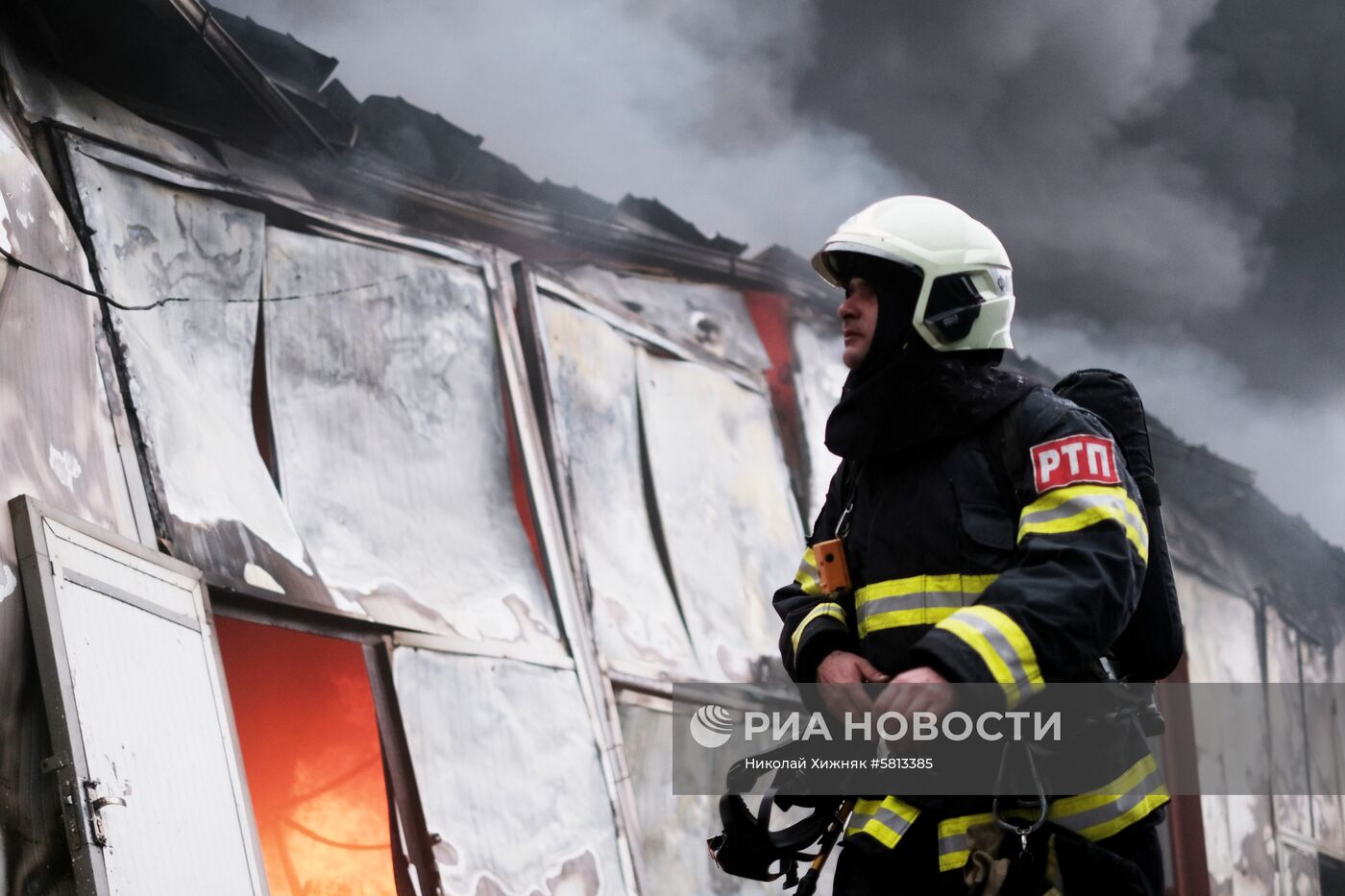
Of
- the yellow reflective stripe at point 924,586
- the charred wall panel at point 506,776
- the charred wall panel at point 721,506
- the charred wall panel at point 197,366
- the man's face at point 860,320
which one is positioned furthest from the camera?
the charred wall panel at point 721,506

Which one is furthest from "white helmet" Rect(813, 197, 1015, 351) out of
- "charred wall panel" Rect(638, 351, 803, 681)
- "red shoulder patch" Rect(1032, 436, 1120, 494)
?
"charred wall panel" Rect(638, 351, 803, 681)

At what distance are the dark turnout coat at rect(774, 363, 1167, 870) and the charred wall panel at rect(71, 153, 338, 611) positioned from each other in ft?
7.32

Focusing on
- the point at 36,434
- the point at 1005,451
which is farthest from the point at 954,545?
the point at 36,434

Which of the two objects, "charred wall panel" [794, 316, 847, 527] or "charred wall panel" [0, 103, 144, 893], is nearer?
"charred wall panel" [0, 103, 144, 893]

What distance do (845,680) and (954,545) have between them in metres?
0.27

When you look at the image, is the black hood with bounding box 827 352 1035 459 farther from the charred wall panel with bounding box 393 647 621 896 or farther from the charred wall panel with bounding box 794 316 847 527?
the charred wall panel with bounding box 794 316 847 527

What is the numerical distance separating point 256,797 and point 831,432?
337 centimetres

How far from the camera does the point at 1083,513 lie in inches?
81.0

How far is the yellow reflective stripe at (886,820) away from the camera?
7.02 ft

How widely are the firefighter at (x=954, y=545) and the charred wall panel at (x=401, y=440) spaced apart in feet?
8.06

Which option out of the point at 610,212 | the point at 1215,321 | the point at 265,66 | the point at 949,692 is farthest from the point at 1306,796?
the point at 949,692

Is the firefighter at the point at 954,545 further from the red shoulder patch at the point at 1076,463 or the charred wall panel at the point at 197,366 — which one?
the charred wall panel at the point at 197,366

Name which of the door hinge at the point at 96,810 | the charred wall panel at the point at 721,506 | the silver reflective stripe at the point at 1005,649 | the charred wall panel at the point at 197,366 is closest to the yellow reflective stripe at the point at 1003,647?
the silver reflective stripe at the point at 1005,649

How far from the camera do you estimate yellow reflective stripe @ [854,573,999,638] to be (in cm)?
218
